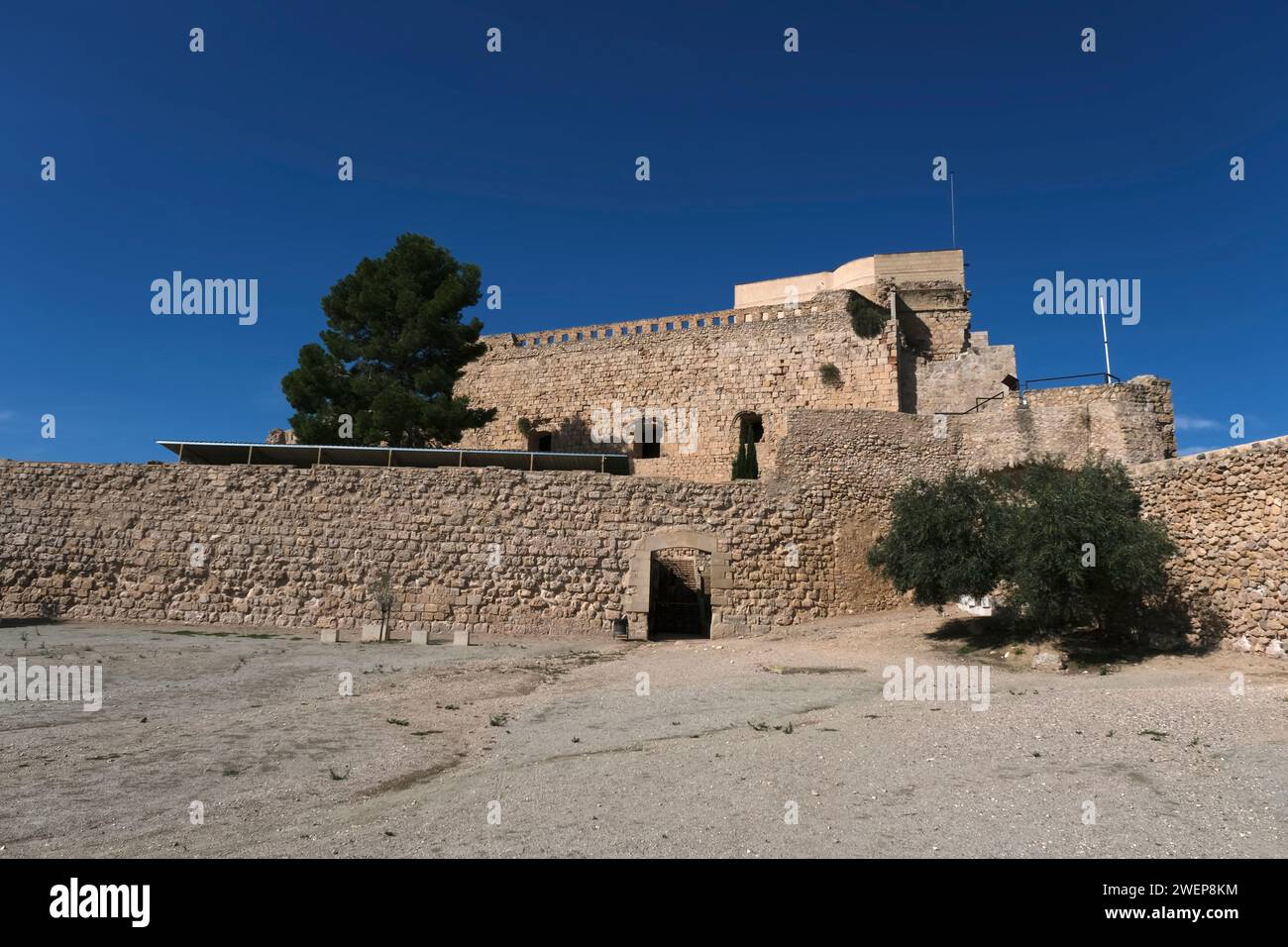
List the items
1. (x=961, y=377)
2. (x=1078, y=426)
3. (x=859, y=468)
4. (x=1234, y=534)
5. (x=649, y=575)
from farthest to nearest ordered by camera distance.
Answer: (x=961, y=377) < (x=1078, y=426) < (x=859, y=468) < (x=649, y=575) < (x=1234, y=534)

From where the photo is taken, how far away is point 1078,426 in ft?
58.6

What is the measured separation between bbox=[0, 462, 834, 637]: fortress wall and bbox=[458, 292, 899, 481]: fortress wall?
922 cm

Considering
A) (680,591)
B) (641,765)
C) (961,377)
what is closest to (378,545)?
(680,591)

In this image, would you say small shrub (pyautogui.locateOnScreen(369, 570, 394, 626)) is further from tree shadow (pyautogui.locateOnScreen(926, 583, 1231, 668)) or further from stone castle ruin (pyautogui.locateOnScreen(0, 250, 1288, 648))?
tree shadow (pyautogui.locateOnScreen(926, 583, 1231, 668))

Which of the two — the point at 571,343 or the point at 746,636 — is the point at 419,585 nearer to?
the point at 746,636

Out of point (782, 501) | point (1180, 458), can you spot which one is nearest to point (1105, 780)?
point (1180, 458)

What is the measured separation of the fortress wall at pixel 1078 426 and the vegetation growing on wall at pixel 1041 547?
5793 millimetres

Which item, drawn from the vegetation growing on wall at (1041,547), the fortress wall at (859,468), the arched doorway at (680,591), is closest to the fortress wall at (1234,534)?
the vegetation growing on wall at (1041,547)

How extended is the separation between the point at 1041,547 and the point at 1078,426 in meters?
8.88

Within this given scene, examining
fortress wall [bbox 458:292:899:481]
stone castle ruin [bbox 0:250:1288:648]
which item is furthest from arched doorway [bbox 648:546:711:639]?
fortress wall [bbox 458:292:899:481]

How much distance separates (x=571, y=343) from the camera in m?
29.0

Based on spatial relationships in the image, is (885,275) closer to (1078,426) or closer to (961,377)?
(961,377)

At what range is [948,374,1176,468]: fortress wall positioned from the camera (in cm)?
1734
